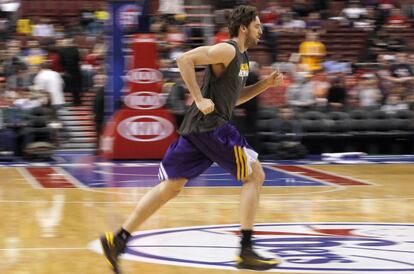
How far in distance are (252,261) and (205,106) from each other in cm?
114

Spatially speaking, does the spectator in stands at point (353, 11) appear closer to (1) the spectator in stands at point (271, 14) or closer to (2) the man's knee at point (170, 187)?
(1) the spectator in stands at point (271, 14)

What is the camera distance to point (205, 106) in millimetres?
6766

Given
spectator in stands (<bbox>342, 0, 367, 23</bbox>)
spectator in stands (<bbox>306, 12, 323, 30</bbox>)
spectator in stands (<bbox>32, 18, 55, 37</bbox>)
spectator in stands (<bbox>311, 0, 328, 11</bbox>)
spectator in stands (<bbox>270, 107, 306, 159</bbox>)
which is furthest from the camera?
spectator in stands (<bbox>311, 0, 328, 11</bbox>)

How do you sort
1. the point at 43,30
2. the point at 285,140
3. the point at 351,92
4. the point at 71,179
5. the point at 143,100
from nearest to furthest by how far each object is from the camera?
the point at 71,179, the point at 143,100, the point at 285,140, the point at 351,92, the point at 43,30

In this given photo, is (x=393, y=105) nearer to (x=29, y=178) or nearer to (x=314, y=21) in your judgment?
(x=314, y=21)

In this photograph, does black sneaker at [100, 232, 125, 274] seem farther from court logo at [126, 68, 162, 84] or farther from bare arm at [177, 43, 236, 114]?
court logo at [126, 68, 162, 84]

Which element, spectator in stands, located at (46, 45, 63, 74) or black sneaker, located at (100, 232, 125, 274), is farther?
spectator in stands, located at (46, 45, 63, 74)

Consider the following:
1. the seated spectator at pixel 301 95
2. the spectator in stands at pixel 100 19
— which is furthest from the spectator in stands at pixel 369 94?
the spectator in stands at pixel 100 19

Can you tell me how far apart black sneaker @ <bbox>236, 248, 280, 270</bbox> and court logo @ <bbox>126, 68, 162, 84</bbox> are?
9810 mm

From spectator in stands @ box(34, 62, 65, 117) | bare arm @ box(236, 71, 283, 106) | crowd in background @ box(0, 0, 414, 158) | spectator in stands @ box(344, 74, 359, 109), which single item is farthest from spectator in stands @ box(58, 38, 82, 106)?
bare arm @ box(236, 71, 283, 106)

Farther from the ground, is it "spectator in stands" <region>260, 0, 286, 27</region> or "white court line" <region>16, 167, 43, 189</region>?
"spectator in stands" <region>260, 0, 286, 27</region>

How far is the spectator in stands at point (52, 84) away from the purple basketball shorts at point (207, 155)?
11.0m

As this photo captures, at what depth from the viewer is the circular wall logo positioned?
23.9 feet

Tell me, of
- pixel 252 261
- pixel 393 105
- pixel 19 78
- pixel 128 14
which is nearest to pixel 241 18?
pixel 252 261
